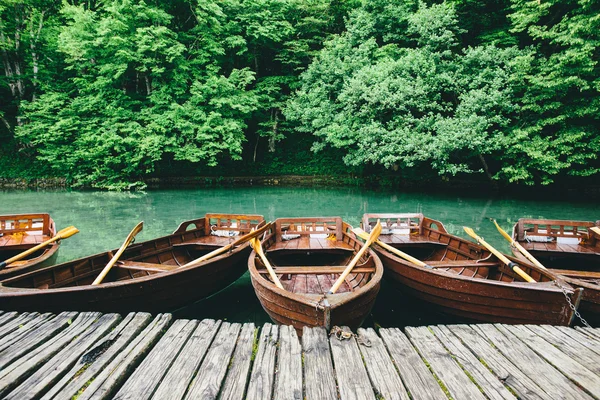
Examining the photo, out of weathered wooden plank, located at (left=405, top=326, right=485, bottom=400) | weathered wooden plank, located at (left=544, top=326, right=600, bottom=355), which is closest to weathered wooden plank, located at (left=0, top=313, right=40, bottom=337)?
weathered wooden plank, located at (left=405, top=326, right=485, bottom=400)

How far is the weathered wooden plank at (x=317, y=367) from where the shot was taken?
1.94 meters

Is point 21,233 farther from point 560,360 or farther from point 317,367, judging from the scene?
point 560,360

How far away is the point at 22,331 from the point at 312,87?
18.8 meters

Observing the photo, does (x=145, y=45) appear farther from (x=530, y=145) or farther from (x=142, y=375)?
(x=530, y=145)

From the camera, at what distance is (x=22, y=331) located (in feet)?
8.78

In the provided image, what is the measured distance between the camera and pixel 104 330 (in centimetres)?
266

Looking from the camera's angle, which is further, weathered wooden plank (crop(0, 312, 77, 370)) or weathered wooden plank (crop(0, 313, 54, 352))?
weathered wooden plank (crop(0, 313, 54, 352))

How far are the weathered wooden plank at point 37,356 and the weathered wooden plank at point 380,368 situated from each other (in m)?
2.44

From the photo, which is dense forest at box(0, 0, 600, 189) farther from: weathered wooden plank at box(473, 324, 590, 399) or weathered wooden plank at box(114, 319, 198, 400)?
weathered wooden plank at box(114, 319, 198, 400)

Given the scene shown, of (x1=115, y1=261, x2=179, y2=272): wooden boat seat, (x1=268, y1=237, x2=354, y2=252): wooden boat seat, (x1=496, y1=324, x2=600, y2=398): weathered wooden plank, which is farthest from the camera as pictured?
(x1=268, y1=237, x2=354, y2=252): wooden boat seat

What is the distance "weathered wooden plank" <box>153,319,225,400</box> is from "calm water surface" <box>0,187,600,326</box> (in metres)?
2.14

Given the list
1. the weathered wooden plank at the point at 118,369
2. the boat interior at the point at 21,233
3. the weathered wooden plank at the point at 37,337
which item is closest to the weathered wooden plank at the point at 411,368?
the weathered wooden plank at the point at 118,369

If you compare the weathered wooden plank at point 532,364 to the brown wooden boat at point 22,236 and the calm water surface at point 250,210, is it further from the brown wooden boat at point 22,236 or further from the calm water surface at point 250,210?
the brown wooden boat at point 22,236

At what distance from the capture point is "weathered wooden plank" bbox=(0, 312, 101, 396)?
2.03 meters
